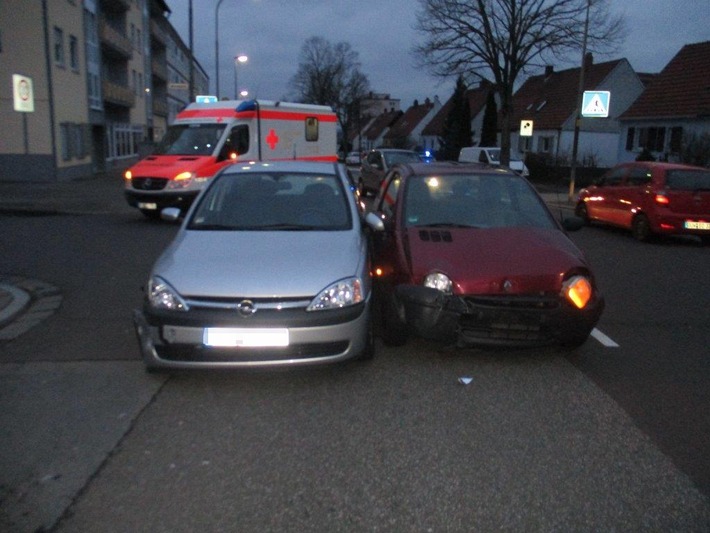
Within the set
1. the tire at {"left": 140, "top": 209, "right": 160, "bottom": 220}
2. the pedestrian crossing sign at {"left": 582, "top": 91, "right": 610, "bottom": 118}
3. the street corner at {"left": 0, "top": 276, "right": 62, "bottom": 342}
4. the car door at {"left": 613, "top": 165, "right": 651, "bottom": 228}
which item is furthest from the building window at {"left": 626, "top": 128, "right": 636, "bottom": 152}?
the street corner at {"left": 0, "top": 276, "right": 62, "bottom": 342}

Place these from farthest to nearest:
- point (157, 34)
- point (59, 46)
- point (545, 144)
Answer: point (157, 34), point (545, 144), point (59, 46)

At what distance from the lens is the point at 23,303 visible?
7316mm

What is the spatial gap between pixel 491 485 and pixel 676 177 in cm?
1142

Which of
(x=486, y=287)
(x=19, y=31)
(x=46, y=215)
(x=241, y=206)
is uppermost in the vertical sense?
(x=19, y=31)

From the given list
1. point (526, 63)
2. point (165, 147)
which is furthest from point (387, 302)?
point (526, 63)

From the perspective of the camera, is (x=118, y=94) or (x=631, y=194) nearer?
(x=631, y=194)

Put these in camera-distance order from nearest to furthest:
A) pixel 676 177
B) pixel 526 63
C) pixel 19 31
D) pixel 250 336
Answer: pixel 250 336, pixel 676 177, pixel 19 31, pixel 526 63

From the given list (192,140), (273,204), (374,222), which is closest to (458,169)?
(374,222)

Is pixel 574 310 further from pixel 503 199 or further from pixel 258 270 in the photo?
pixel 258 270

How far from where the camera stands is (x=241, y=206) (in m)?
6.27

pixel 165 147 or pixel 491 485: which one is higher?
pixel 165 147

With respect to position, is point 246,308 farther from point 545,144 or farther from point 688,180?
point 545,144

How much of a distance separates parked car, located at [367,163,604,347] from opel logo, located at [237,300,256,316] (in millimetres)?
1319

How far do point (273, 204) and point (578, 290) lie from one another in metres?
2.79
